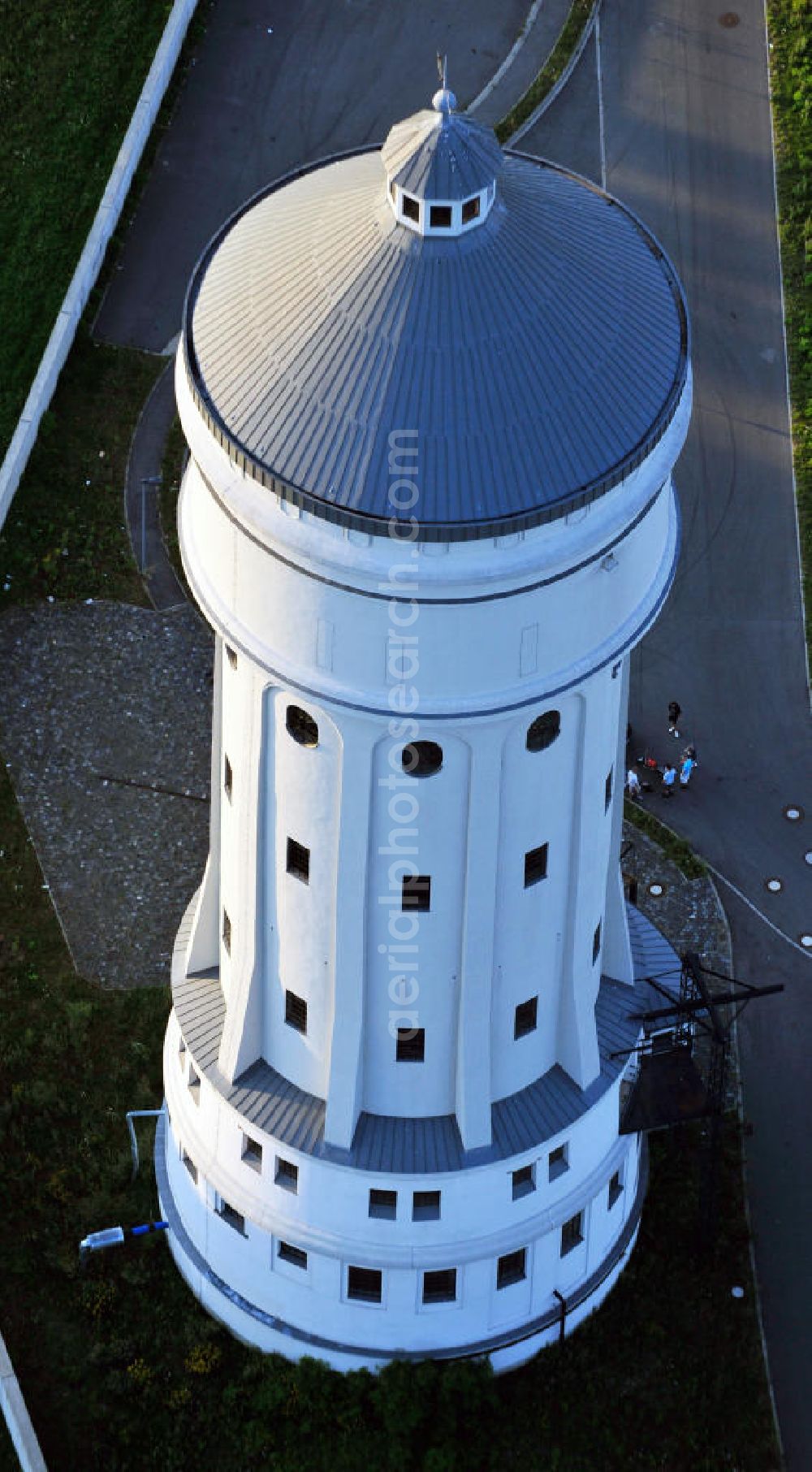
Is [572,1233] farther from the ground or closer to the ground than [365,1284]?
closer to the ground

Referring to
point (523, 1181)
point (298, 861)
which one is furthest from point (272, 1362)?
point (298, 861)

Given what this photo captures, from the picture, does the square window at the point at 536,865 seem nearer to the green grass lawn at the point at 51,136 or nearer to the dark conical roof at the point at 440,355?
the dark conical roof at the point at 440,355

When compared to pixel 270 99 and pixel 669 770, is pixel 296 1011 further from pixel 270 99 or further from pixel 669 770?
pixel 270 99

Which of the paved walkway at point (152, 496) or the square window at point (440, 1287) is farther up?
the paved walkway at point (152, 496)

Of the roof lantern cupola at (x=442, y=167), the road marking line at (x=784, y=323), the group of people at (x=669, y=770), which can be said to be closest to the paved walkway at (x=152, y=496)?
the group of people at (x=669, y=770)

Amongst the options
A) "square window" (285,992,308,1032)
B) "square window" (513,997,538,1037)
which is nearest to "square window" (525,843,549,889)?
"square window" (513,997,538,1037)

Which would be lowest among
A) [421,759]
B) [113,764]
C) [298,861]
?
[113,764]
